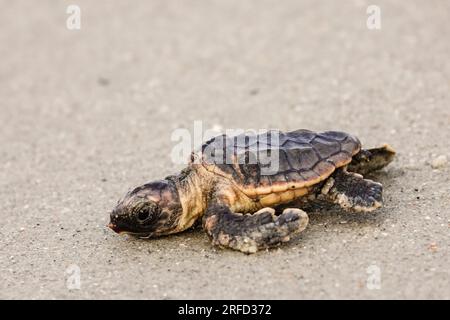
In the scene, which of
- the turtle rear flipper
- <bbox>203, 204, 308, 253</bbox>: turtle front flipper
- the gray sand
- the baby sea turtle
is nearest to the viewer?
the gray sand

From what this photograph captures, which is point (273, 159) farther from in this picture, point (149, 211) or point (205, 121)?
point (205, 121)

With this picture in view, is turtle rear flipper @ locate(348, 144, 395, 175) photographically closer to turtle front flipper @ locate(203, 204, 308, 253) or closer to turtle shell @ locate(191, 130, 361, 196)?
turtle shell @ locate(191, 130, 361, 196)

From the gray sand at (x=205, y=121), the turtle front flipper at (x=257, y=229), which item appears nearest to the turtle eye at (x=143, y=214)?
the gray sand at (x=205, y=121)

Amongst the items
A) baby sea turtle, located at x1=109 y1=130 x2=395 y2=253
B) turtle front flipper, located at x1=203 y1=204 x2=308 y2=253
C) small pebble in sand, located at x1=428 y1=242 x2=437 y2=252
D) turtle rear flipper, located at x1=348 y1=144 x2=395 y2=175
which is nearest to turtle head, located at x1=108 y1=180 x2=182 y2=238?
baby sea turtle, located at x1=109 y1=130 x2=395 y2=253

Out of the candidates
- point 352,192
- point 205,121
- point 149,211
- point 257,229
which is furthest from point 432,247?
point 205,121

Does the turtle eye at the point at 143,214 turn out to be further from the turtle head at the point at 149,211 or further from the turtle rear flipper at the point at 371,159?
the turtle rear flipper at the point at 371,159

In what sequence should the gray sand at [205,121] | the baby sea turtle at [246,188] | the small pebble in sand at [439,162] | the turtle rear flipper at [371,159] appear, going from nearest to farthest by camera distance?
the gray sand at [205,121]
the baby sea turtle at [246,188]
the turtle rear flipper at [371,159]
the small pebble in sand at [439,162]

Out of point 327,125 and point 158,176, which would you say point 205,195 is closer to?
point 158,176
